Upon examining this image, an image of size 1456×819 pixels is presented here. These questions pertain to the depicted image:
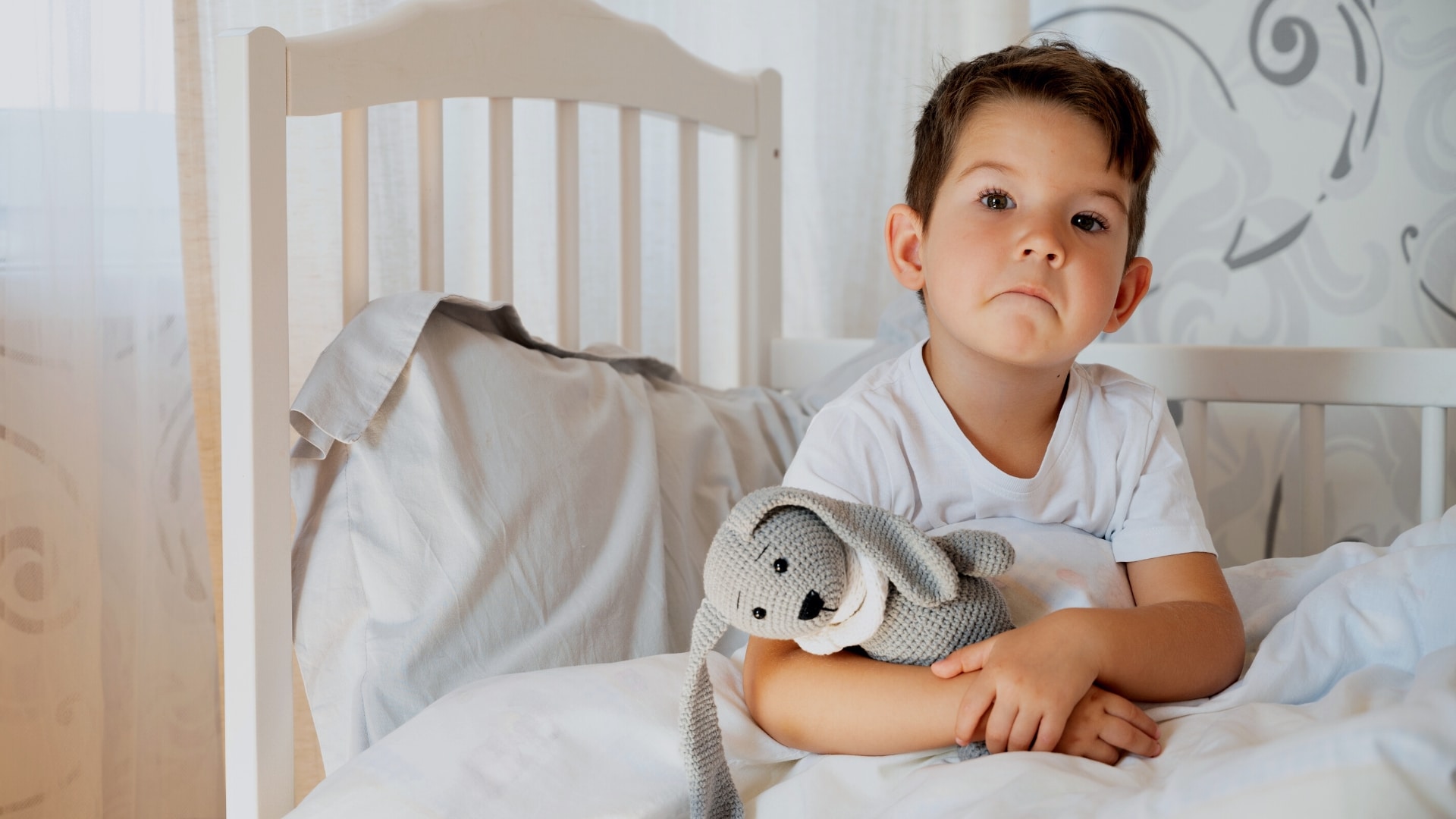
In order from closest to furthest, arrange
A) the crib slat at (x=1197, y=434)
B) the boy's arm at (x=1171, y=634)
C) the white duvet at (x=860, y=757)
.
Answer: the white duvet at (x=860, y=757)
the boy's arm at (x=1171, y=634)
the crib slat at (x=1197, y=434)

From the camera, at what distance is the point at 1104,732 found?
0.63 metres

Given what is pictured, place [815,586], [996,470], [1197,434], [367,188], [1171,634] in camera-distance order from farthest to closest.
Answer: [1197,434] < [367,188] < [996,470] < [1171,634] < [815,586]

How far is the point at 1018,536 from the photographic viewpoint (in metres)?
0.76

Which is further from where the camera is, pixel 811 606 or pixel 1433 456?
pixel 1433 456

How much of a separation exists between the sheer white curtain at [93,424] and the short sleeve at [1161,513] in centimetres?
77

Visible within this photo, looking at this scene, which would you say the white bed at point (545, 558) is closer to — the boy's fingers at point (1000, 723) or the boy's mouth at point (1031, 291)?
the boy's fingers at point (1000, 723)

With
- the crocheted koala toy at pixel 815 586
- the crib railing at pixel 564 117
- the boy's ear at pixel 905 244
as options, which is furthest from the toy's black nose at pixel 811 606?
the crib railing at pixel 564 117

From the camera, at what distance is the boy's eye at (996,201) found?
0.78 m

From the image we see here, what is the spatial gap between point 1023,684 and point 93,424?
2.43ft

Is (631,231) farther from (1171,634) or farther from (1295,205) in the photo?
(1295,205)

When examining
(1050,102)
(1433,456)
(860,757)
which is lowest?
(860,757)

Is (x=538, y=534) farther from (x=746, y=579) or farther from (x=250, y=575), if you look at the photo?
(x=746, y=579)

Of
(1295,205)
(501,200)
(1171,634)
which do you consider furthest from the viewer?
(1295,205)

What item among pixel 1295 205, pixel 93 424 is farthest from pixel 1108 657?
pixel 1295 205
